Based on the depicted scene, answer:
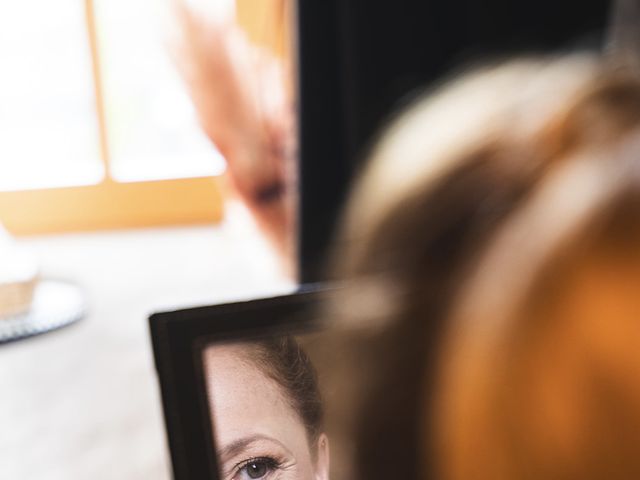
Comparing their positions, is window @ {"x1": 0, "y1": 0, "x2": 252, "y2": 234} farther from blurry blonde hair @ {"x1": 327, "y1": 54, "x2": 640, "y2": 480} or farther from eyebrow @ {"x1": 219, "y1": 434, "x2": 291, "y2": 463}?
blurry blonde hair @ {"x1": 327, "y1": 54, "x2": 640, "y2": 480}

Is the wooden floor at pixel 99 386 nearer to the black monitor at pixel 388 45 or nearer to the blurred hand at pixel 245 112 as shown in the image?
the blurred hand at pixel 245 112

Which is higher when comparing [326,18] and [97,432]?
[326,18]

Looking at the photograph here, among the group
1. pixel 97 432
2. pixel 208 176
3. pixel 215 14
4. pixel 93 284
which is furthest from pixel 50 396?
pixel 208 176

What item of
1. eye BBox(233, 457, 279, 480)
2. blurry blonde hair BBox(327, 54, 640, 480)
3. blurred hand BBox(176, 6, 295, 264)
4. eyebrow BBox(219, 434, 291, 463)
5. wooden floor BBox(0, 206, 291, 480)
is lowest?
wooden floor BBox(0, 206, 291, 480)

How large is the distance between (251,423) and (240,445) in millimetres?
12

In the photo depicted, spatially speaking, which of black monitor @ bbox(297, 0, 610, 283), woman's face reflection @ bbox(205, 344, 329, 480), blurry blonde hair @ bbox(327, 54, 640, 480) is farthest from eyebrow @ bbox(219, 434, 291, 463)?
black monitor @ bbox(297, 0, 610, 283)

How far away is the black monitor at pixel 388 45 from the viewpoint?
3.30ft

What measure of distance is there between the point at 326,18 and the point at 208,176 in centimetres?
201

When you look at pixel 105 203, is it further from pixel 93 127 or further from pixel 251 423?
pixel 251 423

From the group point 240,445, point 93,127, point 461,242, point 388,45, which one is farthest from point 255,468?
point 93,127

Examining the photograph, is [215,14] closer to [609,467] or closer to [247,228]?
[247,228]

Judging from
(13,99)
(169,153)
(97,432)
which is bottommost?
(97,432)

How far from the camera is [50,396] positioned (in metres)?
1.10

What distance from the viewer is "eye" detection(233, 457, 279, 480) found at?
35 centimetres
